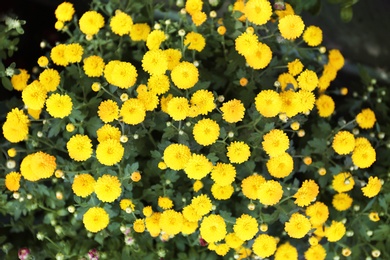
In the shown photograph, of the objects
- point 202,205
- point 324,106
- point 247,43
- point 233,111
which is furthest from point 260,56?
point 202,205

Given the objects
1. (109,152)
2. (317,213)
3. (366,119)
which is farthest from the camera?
(366,119)

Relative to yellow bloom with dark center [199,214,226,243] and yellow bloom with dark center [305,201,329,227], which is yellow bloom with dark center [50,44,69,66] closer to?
yellow bloom with dark center [199,214,226,243]

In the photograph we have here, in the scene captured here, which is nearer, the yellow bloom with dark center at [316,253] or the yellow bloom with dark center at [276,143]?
the yellow bloom with dark center at [276,143]

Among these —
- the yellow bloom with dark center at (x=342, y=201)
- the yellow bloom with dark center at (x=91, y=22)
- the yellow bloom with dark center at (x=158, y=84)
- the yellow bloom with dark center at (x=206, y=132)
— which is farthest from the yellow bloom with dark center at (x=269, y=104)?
the yellow bloom with dark center at (x=91, y=22)

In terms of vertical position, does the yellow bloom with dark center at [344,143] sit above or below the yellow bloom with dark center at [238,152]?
below

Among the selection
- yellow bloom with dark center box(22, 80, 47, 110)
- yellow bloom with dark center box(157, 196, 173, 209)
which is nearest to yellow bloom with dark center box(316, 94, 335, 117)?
yellow bloom with dark center box(157, 196, 173, 209)

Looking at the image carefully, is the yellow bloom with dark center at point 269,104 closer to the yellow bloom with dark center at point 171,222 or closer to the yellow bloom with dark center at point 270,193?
the yellow bloom with dark center at point 270,193

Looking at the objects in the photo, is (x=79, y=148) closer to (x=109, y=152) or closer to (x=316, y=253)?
(x=109, y=152)

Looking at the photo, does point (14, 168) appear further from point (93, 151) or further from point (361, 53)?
point (361, 53)
